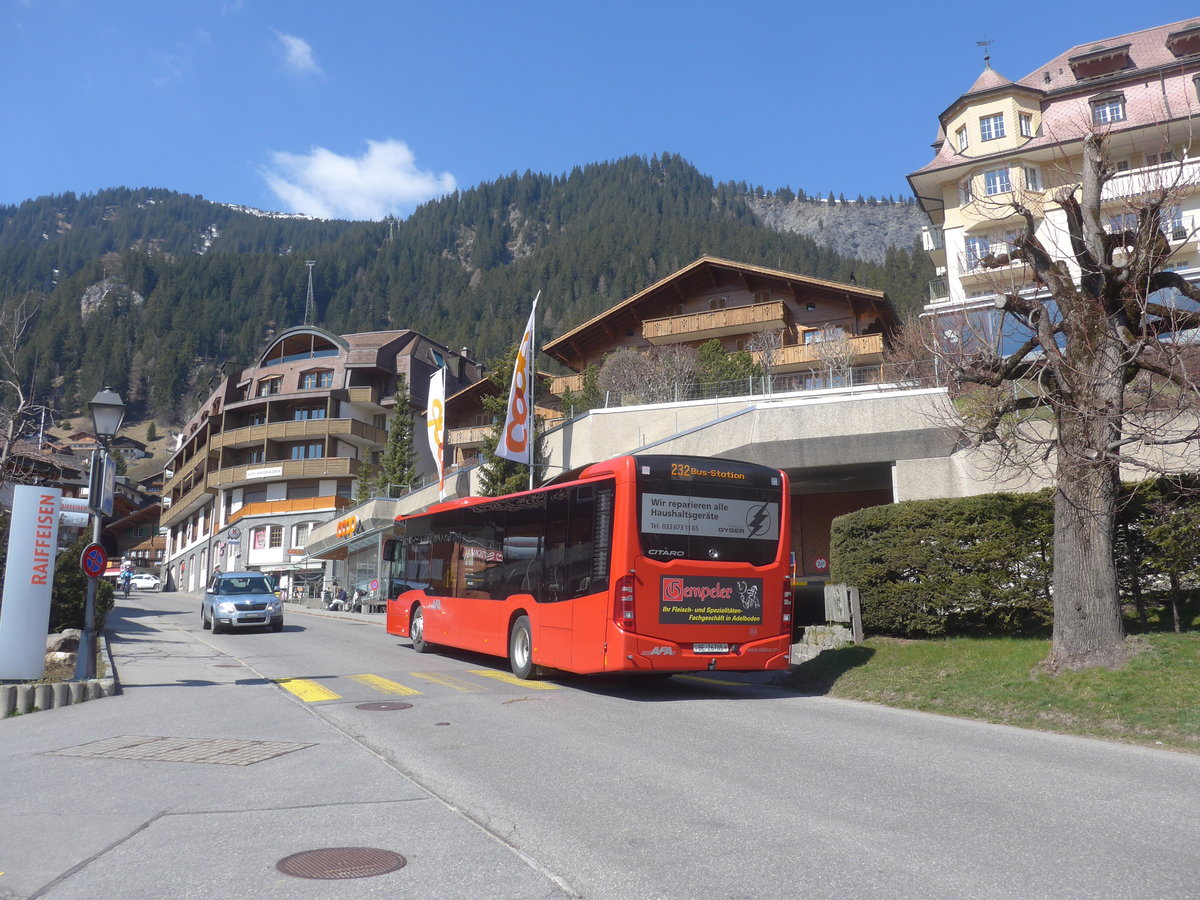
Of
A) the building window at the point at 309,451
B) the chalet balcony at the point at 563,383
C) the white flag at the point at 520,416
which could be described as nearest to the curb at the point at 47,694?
the white flag at the point at 520,416

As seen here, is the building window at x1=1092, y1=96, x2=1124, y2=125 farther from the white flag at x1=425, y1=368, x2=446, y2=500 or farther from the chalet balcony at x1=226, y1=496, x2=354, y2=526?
the chalet balcony at x1=226, y1=496, x2=354, y2=526

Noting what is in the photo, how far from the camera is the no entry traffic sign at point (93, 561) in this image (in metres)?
12.5

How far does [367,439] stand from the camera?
6588 centimetres

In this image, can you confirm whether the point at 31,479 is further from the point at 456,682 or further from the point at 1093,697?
the point at 1093,697

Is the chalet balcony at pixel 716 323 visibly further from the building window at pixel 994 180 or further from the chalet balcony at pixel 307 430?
the chalet balcony at pixel 307 430

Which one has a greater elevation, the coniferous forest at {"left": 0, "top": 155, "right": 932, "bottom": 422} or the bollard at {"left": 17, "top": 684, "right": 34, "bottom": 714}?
the coniferous forest at {"left": 0, "top": 155, "right": 932, "bottom": 422}

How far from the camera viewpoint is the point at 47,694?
11000 millimetres

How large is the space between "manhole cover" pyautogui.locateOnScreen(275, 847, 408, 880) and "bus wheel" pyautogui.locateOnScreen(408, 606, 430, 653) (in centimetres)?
1404

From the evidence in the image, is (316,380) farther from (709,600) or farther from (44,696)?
(709,600)

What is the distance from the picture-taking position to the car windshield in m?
26.2

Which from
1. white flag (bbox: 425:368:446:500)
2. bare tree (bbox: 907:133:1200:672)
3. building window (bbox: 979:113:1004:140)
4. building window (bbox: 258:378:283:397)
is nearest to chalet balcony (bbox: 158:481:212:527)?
building window (bbox: 258:378:283:397)

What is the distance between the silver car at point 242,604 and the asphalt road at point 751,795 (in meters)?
13.9

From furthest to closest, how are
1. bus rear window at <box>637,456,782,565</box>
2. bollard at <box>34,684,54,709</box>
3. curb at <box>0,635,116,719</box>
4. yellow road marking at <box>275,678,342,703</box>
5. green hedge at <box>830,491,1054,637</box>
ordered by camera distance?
green hedge at <box>830,491,1054,637</box> → yellow road marking at <box>275,678,342,703</box> → bus rear window at <box>637,456,782,565</box> → bollard at <box>34,684,54,709</box> → curb at <box>0,635,116,719</box>

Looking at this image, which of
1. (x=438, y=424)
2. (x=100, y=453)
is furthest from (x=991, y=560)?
(x=438, y=424)
